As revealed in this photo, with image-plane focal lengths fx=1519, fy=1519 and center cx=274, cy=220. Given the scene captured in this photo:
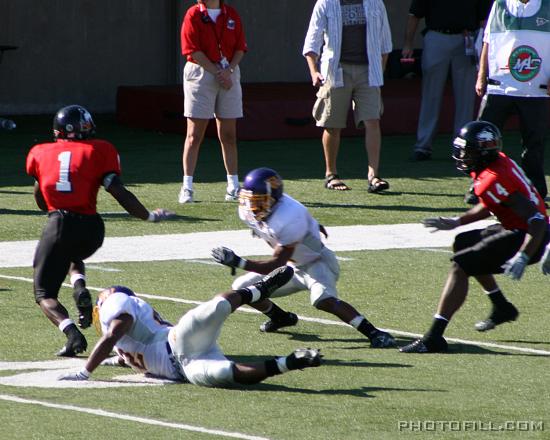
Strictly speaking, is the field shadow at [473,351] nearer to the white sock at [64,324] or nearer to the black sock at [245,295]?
the black sock at [245,295]

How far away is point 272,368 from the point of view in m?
7.76

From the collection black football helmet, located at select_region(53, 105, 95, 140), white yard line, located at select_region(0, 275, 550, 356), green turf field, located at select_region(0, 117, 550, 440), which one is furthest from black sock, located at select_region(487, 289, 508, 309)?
black football helmet, located at select_region(53, 105, 95, 140)

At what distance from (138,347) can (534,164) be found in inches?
274

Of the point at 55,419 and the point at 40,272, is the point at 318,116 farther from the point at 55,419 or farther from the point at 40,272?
the point at 55,419

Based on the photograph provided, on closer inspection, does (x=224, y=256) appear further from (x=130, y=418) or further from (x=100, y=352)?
(x=130, y=418)

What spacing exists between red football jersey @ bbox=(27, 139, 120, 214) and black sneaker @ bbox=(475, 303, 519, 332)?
249cm

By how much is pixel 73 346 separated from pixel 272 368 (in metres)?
1.45

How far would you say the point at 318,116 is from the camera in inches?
614

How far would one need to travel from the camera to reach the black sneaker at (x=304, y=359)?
750 cm

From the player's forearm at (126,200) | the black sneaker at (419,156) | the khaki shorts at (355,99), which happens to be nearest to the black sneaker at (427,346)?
the player's forearm at (126,200)

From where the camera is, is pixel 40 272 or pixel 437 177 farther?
pixel 437 177

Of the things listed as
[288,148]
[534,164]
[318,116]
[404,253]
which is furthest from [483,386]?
[288,148]

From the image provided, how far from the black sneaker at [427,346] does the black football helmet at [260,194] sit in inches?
44.9

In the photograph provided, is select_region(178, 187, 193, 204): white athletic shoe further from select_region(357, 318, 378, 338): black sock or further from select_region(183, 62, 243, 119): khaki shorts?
select_region(357, 318, 378, 338): black sock
